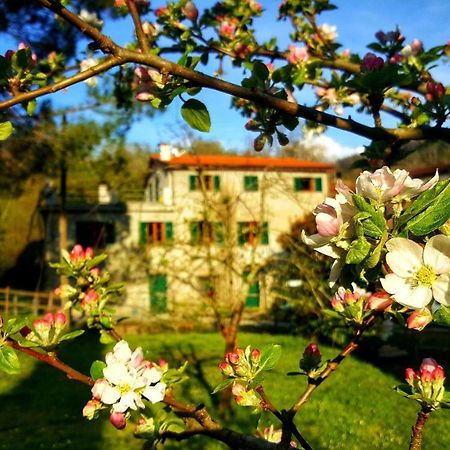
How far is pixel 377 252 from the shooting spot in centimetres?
66

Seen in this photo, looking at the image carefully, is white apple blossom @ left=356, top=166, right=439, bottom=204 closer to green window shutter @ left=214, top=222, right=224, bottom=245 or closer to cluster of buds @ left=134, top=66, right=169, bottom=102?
cluster of buds @ left=134, top=66, right=169, bottom=102

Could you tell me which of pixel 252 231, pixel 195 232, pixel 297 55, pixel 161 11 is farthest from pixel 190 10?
pixel 195 232

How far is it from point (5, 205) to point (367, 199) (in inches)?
924

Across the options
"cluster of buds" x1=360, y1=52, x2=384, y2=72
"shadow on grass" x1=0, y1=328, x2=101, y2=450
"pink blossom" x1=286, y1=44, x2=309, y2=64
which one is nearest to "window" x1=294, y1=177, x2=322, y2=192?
"shadow on grass" x1=0, y1=328, x2=101, y2=450

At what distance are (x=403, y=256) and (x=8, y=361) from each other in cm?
73

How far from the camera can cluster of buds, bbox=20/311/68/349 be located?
1.22 metres

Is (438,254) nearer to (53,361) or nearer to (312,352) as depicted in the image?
(312,352)

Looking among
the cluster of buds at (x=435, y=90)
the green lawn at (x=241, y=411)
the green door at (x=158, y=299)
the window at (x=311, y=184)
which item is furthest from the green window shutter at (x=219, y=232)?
the window at (x=311, y=184)

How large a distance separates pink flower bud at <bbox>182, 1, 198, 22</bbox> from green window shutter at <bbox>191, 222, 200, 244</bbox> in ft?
28.0

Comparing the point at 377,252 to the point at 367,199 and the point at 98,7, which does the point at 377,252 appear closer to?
the point at 367,199

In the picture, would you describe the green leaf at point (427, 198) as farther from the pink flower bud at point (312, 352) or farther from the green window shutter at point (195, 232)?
the green window shutter at point (195, 232)

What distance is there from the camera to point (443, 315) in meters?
0.63

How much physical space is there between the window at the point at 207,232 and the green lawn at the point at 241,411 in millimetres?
2229

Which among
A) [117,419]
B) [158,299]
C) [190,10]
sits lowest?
[158,299]
